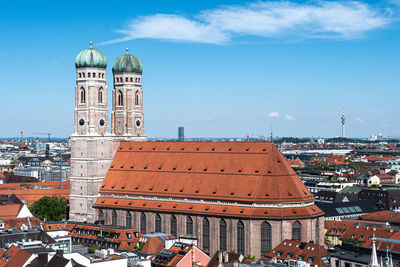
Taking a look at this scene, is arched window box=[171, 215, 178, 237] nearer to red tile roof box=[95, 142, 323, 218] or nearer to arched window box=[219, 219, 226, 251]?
red tile roof box=[95, 142, 323, 218]

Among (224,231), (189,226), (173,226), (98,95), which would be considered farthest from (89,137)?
(224,231)

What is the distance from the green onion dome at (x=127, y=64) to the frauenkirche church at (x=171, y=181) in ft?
0.68

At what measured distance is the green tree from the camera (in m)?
132


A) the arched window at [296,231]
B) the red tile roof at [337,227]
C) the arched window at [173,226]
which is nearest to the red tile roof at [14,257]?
the arched window at [173,226]

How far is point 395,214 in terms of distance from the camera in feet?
408

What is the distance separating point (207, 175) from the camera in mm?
111625

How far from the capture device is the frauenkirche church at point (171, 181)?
10200 centimetres

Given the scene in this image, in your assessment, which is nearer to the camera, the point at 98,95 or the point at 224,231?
the point at 224,231

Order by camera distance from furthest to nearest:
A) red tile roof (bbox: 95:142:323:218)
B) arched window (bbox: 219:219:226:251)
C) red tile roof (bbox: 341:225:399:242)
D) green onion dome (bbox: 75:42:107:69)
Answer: green onion dome (bbox: 75:42:107:69)
arched window (bbox: 219:219:226:251)
red tile roof (bbox: 95:142:323:218)
red tile roof (bbox: 341:225:399:242)

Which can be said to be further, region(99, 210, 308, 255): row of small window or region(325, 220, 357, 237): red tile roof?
region(325, 220, 357, 237): red tile roof

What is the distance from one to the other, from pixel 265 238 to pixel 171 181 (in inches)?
880

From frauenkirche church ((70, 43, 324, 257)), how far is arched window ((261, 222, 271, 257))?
16 centimetres

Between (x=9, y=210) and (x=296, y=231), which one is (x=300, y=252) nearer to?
(x=296, y=231)

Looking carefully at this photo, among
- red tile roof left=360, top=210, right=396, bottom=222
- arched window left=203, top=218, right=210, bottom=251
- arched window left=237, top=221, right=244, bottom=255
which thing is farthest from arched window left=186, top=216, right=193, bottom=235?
red tile roof left=360, top=210, right=396, bottom=222
